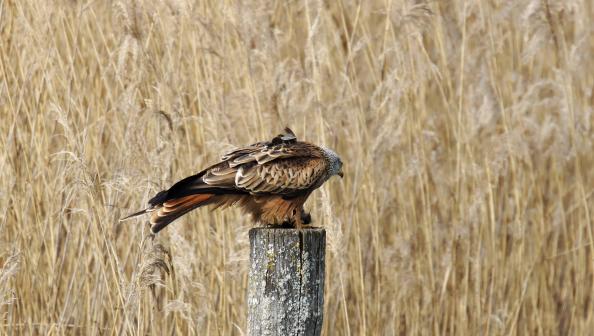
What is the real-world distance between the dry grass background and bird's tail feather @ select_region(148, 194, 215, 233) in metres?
0.29

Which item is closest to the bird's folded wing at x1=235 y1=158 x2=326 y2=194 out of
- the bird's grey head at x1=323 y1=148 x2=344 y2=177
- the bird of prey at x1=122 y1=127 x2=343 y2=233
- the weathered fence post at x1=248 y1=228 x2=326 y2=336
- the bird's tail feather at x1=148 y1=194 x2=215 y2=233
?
the bird of prey at x1=122 y1=127 x2=343 y2=233

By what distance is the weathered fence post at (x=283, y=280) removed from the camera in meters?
2.94

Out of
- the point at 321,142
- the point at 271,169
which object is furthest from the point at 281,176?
the point at 321,142

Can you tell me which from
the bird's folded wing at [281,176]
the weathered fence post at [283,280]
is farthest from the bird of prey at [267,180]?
the weathered fence post at [283,280]

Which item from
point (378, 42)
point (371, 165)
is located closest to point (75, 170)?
point (371, 165)

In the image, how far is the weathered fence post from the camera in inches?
116

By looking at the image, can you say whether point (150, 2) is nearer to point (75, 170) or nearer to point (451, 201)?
point (75, 170)

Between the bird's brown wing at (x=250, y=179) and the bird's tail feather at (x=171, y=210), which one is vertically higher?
the bird's brown wing at (x=250, y=179)

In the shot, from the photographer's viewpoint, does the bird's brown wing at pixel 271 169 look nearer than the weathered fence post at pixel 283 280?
No

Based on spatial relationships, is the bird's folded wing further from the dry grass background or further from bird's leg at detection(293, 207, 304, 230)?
the dry grass background

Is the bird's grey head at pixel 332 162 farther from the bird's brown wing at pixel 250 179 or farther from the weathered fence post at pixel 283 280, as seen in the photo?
the weathered fence post at pixel 283 280

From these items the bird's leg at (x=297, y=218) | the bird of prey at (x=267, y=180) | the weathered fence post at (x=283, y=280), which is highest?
the bird of prey at (x=267, y=180)

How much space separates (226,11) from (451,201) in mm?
1563

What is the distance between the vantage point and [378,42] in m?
5.43
